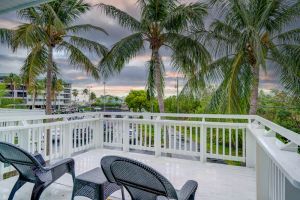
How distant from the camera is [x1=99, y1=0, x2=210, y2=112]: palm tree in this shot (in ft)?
22.6

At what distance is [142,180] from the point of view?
1.84 meters

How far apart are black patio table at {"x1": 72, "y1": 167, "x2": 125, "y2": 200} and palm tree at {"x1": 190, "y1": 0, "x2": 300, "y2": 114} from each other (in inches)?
169

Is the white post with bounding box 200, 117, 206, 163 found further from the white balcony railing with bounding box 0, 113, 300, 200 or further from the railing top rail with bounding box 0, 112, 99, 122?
the railing top rail with bounding box 0, 112, 99, 122

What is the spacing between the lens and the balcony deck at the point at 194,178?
3273mm

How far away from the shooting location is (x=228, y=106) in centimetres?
605

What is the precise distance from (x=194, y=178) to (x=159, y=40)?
4.79 m

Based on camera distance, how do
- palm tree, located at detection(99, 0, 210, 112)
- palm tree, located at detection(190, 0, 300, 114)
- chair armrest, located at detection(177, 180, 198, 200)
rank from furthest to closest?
1. palm tree, located at detection(99, 0, 210, 112)
2. palm tree, located at detection(190, 0, 300, 114)
3. chair armrest, located at detection(177, 180, 198, 200)

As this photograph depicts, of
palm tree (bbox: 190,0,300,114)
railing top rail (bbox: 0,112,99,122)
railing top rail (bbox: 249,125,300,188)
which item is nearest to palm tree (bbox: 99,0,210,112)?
palm tree (bbox: 190,0,300,114)

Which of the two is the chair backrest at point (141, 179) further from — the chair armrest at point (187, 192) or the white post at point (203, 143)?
the white post at point (203, 143)

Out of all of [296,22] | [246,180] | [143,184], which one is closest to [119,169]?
[143,184]

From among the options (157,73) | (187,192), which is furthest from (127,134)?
(187,192)

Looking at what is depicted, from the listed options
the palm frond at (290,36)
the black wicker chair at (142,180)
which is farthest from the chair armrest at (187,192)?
the palm frond at (290,36)

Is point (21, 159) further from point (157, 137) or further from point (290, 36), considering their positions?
point (290, 36)

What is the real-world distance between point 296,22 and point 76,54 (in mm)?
7089
